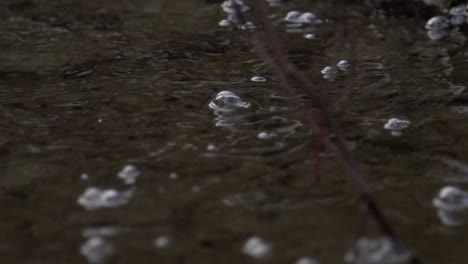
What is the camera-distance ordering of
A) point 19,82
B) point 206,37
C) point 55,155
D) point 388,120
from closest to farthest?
point 55,155, point 388,120, point 19,82, point 206,37

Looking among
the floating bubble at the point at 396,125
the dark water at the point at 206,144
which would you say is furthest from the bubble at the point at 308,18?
the floating bubble at the point at 396,125

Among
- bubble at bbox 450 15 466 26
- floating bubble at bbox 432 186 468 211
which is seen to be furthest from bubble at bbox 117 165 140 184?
bubble at bbox 450 15 466 26

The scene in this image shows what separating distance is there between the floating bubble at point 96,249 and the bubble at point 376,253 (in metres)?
0.54

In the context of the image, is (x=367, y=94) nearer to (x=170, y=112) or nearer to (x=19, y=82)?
(x=170, y=112)

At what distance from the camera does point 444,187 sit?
173cm

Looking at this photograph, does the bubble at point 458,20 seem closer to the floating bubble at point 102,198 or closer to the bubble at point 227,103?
the bubble at point 227,103

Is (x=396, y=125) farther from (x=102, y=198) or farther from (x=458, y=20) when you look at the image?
(x=458, y=20)

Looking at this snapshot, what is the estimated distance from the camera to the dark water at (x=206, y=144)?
5.06 feet

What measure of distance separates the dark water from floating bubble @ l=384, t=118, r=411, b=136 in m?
0.02

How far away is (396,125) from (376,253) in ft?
2.37

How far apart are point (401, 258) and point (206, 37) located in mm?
1838

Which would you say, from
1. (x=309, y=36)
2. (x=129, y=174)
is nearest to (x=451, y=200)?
(x=129, y=174)

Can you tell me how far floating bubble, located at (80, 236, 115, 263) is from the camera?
147 centimetres

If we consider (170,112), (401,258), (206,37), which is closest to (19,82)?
(170,112)
